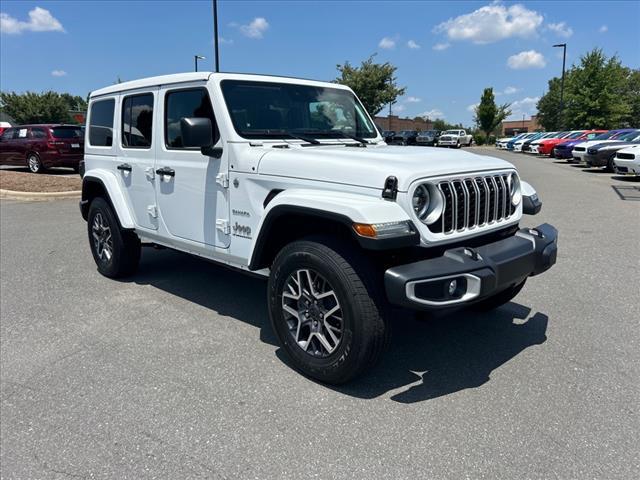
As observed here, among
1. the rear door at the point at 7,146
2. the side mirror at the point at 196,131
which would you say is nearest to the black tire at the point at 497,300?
the side mirror at the point at 196,131

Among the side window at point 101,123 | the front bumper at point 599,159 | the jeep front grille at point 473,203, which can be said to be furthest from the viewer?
the front bumper at point 599,159

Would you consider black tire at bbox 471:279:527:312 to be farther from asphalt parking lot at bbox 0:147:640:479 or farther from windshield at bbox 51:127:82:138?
windshield at bbox 51:127:82:138

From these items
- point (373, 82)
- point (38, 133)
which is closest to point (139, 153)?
point (38, 133)

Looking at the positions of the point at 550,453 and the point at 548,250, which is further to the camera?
the point at 548,250

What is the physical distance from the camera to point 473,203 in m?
3.30

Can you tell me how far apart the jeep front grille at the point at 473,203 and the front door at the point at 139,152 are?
2669 mm

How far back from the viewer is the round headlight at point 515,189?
3795mm

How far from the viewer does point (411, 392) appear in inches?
125

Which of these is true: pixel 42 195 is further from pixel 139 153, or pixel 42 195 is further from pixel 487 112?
pixel 487 112

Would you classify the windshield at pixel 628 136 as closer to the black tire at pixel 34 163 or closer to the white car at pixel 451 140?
the white car at pixel 451 140

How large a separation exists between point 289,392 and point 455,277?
4.15 feet

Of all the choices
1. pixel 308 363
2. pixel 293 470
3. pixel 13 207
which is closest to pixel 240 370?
pixel 308 363

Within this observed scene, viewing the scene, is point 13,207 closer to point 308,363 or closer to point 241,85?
point 241,85

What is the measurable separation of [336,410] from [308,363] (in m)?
0.40
